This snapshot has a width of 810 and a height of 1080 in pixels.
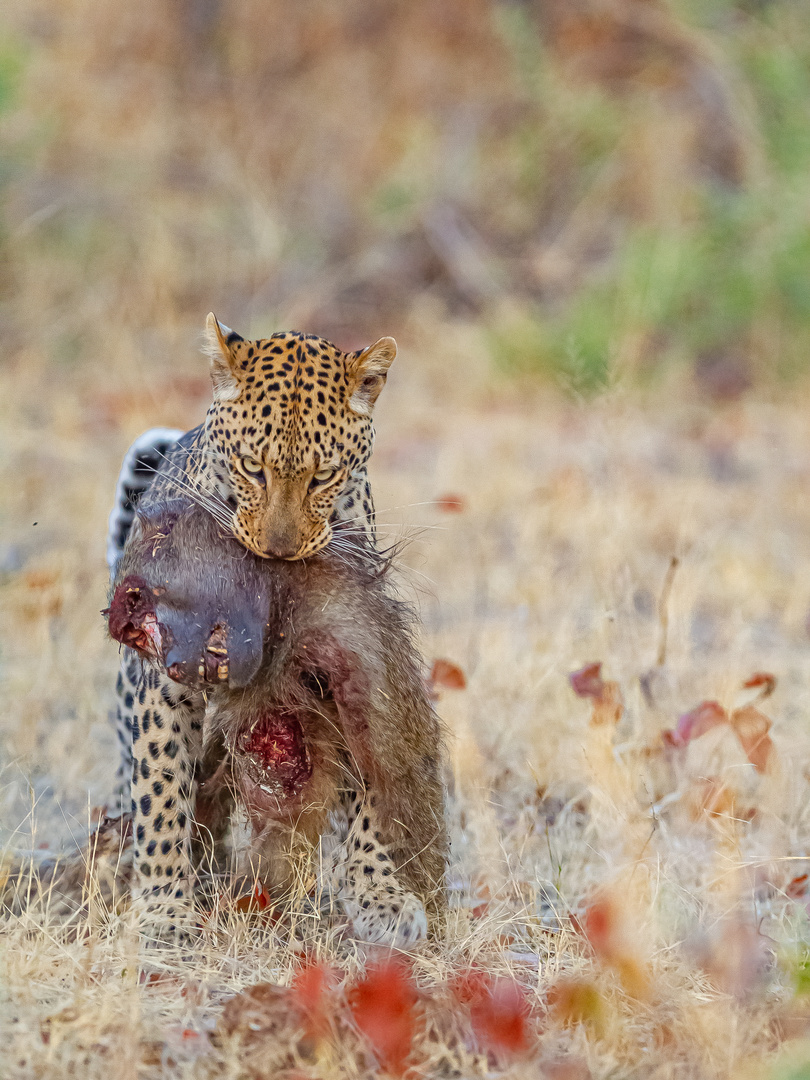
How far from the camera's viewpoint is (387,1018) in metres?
2.72

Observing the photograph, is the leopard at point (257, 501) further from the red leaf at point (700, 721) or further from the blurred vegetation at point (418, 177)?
the blurred vegetation at point (418, 177)

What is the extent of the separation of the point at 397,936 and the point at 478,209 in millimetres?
10570

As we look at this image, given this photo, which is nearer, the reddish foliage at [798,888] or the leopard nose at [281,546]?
the leopard nose at [281,546]

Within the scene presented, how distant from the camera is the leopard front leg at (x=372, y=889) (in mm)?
3594

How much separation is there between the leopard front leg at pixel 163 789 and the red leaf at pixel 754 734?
5.10 feet

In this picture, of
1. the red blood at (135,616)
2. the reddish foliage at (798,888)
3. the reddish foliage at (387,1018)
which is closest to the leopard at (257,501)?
the red blood at (135,616)

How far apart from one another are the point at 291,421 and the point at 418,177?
31.8 ft

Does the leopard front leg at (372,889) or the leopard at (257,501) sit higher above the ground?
the leopard at (257,501)

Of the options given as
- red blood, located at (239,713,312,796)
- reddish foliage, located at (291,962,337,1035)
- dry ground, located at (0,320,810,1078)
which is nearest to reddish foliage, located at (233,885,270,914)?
dry ground, located at (0,320,810,1078)

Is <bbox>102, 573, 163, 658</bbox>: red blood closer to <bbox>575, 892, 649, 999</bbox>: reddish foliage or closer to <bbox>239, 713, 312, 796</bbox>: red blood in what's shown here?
<bbox>239, 713, 312, 796</bbox>: red blood

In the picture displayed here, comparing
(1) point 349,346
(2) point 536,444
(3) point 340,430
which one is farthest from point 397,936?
(1) point 349,346

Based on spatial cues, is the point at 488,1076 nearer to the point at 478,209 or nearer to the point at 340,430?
the point at 340,430

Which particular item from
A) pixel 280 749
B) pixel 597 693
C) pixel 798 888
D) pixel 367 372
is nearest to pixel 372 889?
pixel 280 749

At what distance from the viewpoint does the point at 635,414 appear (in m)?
9.66
